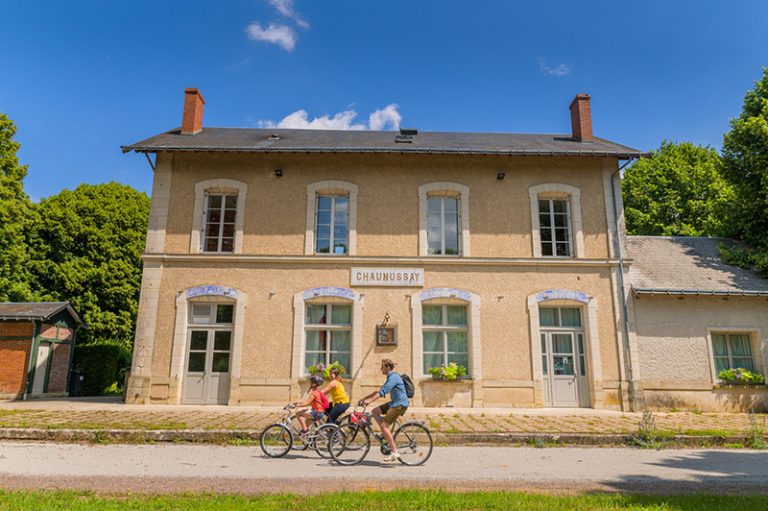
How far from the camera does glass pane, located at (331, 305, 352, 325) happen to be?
477 inches

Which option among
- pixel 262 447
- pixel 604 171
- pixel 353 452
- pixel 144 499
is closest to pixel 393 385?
pixel 353 452

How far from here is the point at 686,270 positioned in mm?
12805

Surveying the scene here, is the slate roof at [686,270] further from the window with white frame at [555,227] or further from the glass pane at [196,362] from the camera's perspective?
the glass pane at [196,362]

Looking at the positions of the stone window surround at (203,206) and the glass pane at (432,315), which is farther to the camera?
the stone window surround at (203,206)

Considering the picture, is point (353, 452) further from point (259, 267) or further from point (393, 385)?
point (259, 267)

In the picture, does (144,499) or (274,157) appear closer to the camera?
(144,499)

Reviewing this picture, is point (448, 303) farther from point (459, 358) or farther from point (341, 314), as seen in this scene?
point (341, 314)

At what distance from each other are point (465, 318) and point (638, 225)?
12241 mm

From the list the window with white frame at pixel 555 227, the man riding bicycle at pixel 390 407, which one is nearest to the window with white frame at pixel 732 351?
the window with white frame at pixel 555 227

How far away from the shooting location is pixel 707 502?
4477 millimetres

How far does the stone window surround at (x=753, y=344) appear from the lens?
464 inches

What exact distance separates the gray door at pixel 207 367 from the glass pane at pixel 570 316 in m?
7.89

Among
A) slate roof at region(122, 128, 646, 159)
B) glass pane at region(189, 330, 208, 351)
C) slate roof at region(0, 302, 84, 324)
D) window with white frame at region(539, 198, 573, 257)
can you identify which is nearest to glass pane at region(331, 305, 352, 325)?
glass pane at region(189, 330, 208, 351)

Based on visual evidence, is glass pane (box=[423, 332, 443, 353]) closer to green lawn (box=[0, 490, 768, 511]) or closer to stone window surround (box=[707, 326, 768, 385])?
stone window surround (box=[707, 326, 768, 385])
